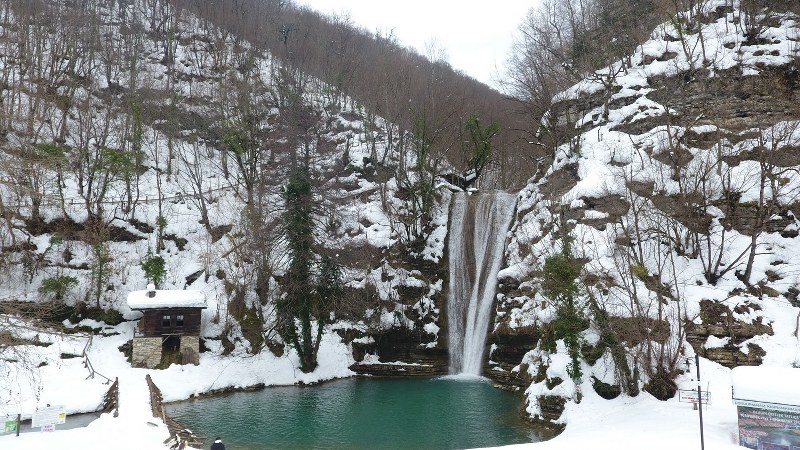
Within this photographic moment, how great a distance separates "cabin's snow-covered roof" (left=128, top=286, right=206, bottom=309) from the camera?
2544 cm

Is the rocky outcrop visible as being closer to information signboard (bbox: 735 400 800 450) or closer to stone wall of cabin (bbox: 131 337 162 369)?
information signboard (bbox: 735 400 800 450)

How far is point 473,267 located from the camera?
102 feet

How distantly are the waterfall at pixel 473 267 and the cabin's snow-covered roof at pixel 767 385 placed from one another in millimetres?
16305

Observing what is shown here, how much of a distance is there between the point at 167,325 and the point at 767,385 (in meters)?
25.0

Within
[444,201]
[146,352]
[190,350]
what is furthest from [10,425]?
[444,201]

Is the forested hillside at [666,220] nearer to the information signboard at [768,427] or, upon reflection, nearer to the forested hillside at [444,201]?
the forested hillside at [444,201]

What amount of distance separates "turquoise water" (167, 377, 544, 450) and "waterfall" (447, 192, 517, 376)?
9.02 feet

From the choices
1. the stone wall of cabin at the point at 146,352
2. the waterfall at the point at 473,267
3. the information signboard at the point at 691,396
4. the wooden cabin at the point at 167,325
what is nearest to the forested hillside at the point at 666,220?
the waterfall at the point at 473,267

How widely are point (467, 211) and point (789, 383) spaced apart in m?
24.3

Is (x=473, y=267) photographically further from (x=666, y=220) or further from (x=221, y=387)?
(x=221, y=387)

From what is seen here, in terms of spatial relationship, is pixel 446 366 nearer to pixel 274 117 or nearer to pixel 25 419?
pixel 25 419

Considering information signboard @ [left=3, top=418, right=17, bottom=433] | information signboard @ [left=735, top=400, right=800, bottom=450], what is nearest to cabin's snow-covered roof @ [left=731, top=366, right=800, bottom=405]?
information signboard @ [left=735, top=400, right=800, bottom=450]

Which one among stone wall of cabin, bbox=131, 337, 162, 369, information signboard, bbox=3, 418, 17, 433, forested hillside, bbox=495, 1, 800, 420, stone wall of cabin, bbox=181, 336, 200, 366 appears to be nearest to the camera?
information signboard, bbox=3, 418, 17, 433

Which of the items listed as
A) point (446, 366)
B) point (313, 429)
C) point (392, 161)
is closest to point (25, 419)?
point (313, 429)
